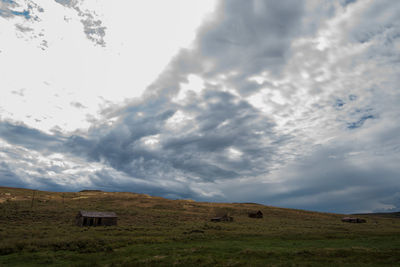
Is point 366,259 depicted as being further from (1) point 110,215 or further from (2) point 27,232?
(1) point 110,215

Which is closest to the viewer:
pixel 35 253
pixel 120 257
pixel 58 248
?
pixel 120 257

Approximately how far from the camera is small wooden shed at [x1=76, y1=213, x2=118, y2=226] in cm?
5703

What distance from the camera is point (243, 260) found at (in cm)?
2198

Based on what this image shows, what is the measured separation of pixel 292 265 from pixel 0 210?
73.3 m

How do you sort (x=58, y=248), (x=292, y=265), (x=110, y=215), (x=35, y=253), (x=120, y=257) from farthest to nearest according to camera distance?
(x=110, y=215)
(x=58, y=248)
(x=35, y=253)
(x=120, y=257)
(x=292, y=265)

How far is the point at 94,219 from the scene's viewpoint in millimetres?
58875

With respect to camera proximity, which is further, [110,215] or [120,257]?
[110,215]

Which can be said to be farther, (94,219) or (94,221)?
(94,219)

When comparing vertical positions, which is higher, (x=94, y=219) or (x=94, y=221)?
(x=94, y=219)

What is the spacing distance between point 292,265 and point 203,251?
9.54 meters

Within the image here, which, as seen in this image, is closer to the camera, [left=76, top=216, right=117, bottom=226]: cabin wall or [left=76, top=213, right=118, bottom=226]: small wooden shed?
[left=76, top=216, right=117, bottom=226]: cabin wall

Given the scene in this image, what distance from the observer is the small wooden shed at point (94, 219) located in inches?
2245

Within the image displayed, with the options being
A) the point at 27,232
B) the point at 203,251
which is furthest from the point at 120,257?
the point at 27,232

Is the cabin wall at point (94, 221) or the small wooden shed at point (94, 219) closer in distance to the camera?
the cabin wall at point (94, 221)
